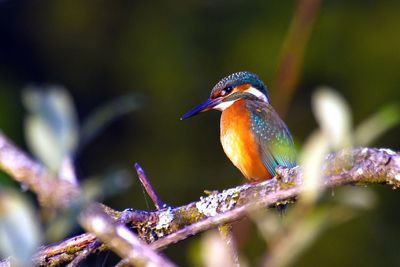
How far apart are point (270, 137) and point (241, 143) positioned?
150 millimetres

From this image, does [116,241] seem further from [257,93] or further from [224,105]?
[257,93]

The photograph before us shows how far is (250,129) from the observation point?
148 inches

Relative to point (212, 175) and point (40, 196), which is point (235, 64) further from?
point (40, 196)

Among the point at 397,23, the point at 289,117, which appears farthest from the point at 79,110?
the point at 397,23

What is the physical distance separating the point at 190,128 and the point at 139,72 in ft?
3.21

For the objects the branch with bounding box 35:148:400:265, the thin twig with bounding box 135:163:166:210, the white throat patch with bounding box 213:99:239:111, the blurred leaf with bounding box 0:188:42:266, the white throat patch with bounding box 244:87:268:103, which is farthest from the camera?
the white throat patch with bounding box 244:87:268:103

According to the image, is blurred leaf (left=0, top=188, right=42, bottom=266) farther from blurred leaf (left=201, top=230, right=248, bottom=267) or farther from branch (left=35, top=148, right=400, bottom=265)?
branch (left=35, top=148, right=400, bottom=265)

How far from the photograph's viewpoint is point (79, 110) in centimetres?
762

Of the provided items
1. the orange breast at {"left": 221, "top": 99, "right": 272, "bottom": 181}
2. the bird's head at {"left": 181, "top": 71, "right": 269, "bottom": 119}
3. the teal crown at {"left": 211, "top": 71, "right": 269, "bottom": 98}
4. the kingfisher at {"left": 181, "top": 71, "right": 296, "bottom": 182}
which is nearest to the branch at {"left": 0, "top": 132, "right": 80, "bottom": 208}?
the kingfisher at {"left": 181, "top": 71, "right": 296, "bottom": 182}

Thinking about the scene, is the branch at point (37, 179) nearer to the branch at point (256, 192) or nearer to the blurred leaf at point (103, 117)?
the blurred leaf at point (103, 117)

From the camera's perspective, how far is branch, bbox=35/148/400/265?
1.77 meters

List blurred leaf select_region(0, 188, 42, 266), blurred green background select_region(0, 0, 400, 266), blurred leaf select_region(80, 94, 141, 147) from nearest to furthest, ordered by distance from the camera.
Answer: blurred leaf select_region(0, 188, 42, 266) < blurred leaf select_region(80, 94, 141, 147) < blurred green background select_region(0, 0, 400, 266)

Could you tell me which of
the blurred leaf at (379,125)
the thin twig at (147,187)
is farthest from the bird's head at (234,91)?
the blurred leaf at (379,125)

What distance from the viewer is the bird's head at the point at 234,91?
4.06 m
